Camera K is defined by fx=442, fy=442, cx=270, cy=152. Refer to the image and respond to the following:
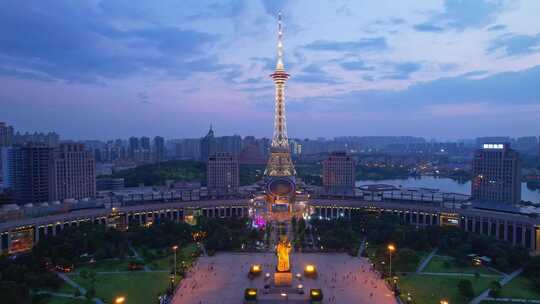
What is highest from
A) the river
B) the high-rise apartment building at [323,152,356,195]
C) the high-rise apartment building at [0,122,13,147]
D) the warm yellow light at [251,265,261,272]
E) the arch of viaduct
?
the high-rise apartment building at [0,122,13,147]

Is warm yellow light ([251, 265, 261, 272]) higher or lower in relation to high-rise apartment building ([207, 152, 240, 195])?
lower

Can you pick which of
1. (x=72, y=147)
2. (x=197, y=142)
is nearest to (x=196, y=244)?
(x=72, y=147)

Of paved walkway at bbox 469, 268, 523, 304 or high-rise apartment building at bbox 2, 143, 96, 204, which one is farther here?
high-rise apartment building at bbox 2, 143, 96, 204

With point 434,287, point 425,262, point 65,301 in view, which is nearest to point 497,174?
point 425,262

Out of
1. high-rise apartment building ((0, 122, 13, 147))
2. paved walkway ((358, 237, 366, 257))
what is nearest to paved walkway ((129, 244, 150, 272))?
paved walkway ((358, 237, 366, 257))

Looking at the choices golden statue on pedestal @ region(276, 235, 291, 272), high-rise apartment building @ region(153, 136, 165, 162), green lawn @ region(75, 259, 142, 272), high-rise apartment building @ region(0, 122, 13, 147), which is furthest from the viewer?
high-rise apartment building @ region(153, 136, 165, 162)

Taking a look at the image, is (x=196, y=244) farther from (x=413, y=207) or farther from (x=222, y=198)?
(x=413, y=207)

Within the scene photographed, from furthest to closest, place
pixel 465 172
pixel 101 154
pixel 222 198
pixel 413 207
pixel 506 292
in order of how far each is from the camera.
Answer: pixel 101 154, pixel 465 172, pixel 222 198, pixel 413 207, pixel 506 292

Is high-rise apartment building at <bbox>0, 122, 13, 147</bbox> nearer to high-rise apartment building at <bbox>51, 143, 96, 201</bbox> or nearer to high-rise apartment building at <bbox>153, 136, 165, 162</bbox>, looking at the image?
high-rise apartment building at <bbox>51, 143, 96, 201</bbox>
